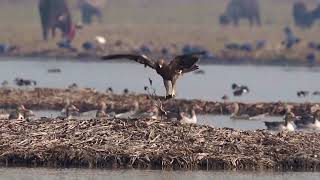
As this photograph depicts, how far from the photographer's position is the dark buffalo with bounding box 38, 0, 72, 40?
81.1 m

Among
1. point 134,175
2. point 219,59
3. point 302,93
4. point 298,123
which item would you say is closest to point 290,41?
point 219,59

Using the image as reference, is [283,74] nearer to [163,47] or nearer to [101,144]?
[163,47]

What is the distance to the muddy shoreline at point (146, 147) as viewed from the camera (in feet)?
80.8

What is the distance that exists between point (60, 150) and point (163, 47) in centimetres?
5365

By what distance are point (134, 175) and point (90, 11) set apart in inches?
3156

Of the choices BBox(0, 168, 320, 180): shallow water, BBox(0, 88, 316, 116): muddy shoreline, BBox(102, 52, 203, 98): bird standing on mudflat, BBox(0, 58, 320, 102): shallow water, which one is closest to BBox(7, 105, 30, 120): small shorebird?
BBox(0, 88, 316, 116): muddy shoreline

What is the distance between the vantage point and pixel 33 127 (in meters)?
25.8

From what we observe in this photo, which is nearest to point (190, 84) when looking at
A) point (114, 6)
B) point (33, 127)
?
point (33, 127)

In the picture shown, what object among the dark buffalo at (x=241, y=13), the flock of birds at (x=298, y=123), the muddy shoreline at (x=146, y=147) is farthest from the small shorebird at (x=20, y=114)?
the dark buffalo at (x=241, y=13)

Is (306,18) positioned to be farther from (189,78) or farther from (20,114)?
(20,114)

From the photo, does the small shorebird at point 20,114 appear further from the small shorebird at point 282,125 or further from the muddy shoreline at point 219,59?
the muddy shoreline at point 219,59

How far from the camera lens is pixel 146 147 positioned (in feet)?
81.5

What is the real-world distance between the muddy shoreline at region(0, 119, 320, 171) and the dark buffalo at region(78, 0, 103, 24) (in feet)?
249

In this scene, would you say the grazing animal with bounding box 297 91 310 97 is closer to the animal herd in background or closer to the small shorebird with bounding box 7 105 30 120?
the small shorebird with bounding box 7 105 30 120
